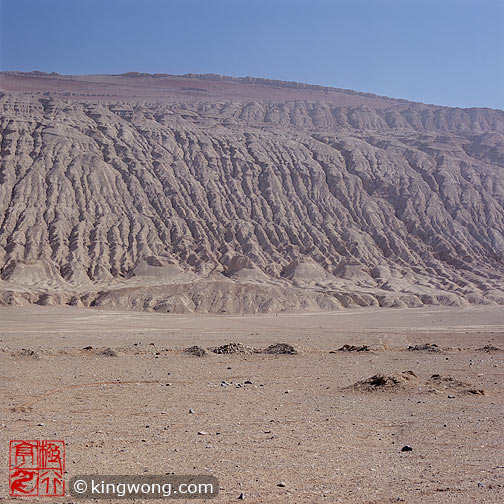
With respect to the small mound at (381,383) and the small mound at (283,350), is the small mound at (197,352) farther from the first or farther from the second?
the small mound at (381,383)

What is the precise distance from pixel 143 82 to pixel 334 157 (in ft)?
221

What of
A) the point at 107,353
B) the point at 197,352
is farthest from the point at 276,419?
the point at 107,353

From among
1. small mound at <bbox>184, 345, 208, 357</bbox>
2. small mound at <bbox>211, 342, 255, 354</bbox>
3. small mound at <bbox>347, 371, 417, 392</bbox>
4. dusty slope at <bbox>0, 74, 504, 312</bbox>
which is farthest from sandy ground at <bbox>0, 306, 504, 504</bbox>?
dusty slope at <bbox>0, 74, 504, 312</bbox>

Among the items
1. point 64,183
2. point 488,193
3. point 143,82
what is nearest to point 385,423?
point 64,183

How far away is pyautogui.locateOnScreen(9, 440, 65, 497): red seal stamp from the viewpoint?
31.8 feet

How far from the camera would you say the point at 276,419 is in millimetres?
15188

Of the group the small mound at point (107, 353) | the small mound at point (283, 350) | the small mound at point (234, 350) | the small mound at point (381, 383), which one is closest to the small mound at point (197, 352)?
the small mound at point (234, 350)

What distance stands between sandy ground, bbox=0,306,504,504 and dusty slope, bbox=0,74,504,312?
Answer: 3842 cm

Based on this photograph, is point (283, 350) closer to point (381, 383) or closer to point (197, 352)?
point (197, 352)

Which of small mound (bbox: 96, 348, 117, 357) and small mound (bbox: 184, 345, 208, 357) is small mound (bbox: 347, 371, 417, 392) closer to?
small mound (bbox: 184, 345, 208, 357)

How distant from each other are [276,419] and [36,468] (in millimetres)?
6066

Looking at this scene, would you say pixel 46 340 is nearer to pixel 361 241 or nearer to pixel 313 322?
pixel 313 322

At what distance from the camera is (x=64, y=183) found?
3351 inches

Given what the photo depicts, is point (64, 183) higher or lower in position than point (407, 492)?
higher
